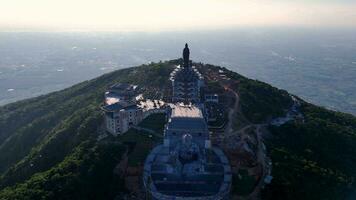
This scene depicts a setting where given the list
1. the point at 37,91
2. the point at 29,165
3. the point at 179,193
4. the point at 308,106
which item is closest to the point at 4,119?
the point at 29,165

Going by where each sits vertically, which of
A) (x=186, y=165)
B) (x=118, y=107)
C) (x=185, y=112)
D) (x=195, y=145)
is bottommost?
(x=186, y=165)

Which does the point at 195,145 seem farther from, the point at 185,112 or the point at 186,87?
the point at 186,87

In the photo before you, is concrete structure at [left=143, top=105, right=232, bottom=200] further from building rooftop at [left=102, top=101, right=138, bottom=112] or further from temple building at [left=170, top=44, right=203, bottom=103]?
temple building at [left=170, top=44, right=203, bottom=103]

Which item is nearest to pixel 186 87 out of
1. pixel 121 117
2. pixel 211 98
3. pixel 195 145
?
pixel 211 98

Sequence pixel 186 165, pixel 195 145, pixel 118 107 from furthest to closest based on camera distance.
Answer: pixel 118 107 < pixel 195 145 < pixel 186 165

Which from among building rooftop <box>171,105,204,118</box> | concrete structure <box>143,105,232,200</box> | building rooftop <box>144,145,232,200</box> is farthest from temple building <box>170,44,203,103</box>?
building rooftop <box>144,145,232,200</box>
